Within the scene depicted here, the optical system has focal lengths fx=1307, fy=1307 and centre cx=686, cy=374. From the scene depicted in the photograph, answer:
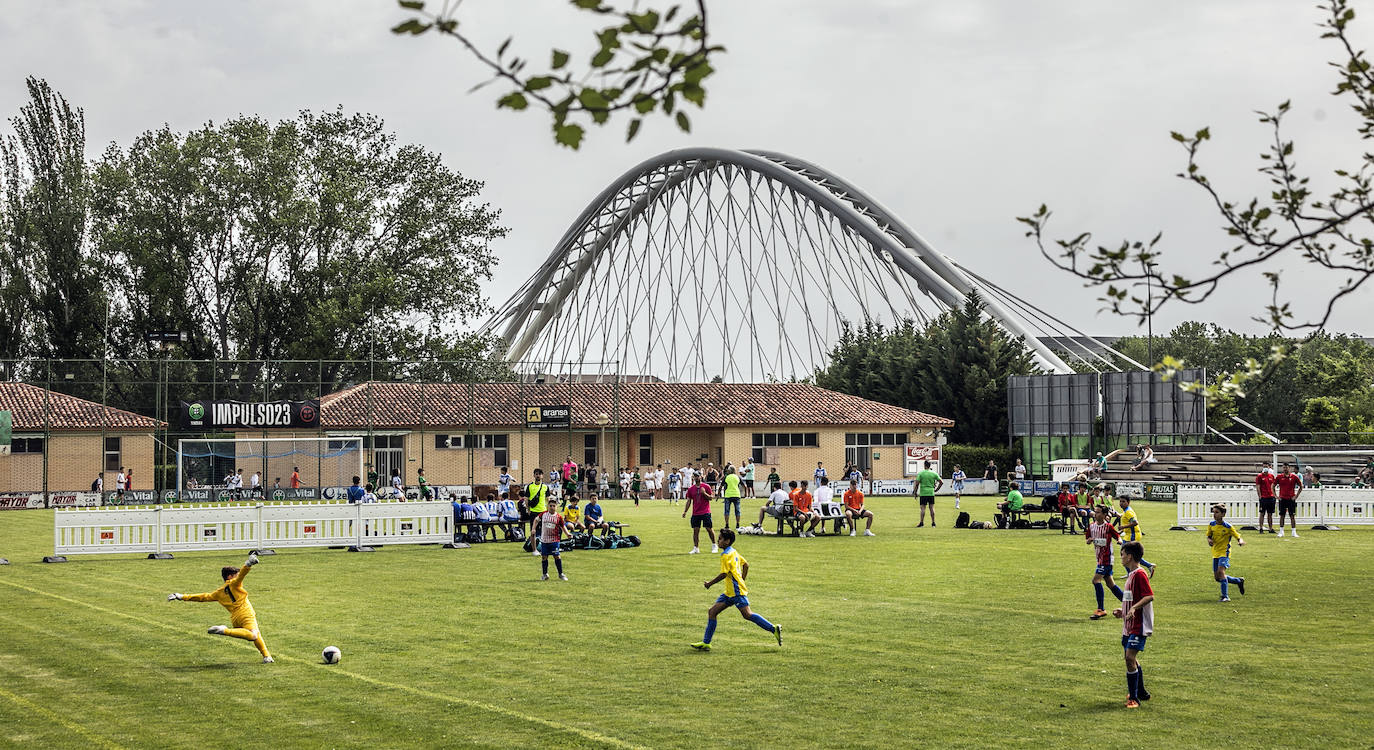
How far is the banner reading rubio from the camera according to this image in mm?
49562

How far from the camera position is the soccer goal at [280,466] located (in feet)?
167

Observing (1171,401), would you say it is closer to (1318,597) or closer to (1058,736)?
(1318,597)

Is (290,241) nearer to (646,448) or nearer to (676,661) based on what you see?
(646,448)

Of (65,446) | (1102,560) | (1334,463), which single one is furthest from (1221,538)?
(65,446)

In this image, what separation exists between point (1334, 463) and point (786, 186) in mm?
40294

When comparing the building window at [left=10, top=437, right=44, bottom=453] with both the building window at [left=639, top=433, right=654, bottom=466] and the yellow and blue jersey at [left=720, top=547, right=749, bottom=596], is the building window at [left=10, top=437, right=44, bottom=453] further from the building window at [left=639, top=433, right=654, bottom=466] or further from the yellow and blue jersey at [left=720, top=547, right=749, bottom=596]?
the yellow and blue jersey at [left=720, top=547, right=749, bottom=596]

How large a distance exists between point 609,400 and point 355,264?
14.6m

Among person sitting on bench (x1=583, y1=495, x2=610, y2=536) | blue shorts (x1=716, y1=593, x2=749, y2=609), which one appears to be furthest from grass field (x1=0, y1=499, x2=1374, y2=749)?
person sitting on bench (x1=583, y1=495, x2=610, y2=536)

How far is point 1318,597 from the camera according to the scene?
1905 cm

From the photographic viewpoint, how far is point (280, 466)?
53.8m

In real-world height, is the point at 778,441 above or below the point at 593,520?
above

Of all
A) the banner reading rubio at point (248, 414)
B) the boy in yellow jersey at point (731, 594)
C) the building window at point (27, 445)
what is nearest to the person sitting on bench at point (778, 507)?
the boy in yellow jersey at point (731, 594)

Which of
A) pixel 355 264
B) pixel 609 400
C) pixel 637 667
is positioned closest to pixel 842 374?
pixel 609 400

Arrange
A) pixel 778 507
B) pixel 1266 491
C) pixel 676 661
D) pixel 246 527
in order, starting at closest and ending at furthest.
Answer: pixel 676 661, pixel 246 527, pixel 1266 491, pixel 778 507
